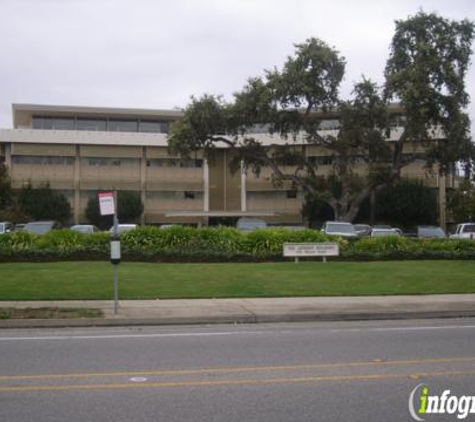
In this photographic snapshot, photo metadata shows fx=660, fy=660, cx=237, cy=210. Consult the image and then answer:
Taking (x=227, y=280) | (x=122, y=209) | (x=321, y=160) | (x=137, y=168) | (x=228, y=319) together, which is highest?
(x=321, y=160)

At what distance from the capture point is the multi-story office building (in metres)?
64.2

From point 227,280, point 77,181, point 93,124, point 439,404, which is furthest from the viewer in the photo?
point 93,124

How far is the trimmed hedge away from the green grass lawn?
1203mm

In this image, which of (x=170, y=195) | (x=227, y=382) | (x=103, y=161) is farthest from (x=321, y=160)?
(x=227, y=382)

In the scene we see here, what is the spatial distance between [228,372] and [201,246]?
16.4m

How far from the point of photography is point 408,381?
7.49m

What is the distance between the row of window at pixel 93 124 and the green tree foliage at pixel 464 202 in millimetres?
30300

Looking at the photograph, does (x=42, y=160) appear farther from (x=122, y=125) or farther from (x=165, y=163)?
(x=165, y=163)

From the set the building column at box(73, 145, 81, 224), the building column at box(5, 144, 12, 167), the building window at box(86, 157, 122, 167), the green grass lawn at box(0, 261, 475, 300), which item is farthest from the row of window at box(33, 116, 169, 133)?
the green grass lawn at box(0, 261, 475, 300)

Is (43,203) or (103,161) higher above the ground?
(103,161)

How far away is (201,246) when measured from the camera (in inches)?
961

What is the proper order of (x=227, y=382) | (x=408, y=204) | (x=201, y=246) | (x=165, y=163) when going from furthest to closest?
(x=165, y=163)
(x=408, y=204)
(x=201, y=246)
(x=227, y=382)

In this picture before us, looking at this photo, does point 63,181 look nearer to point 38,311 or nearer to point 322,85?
point 322,85

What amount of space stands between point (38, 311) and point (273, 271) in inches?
352
